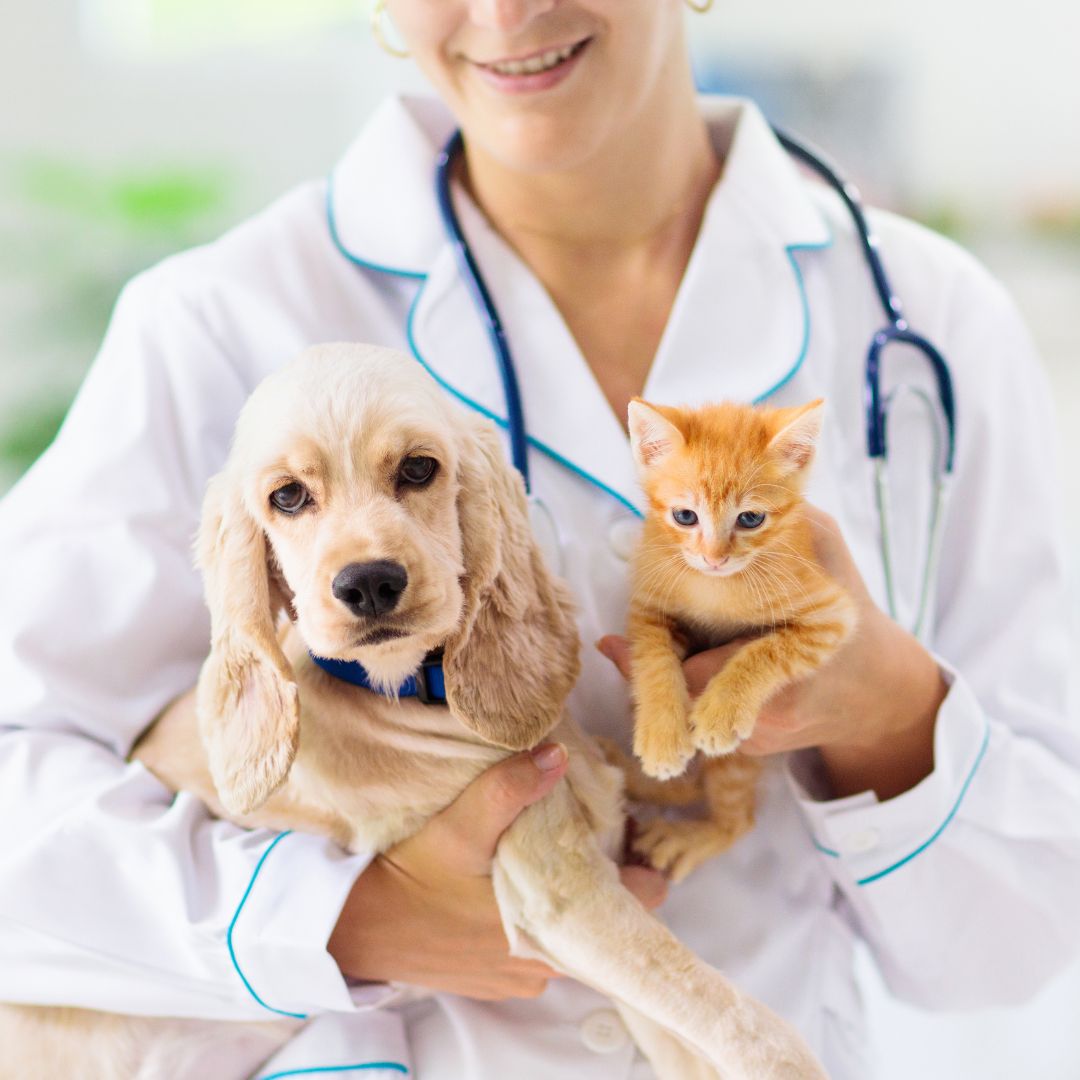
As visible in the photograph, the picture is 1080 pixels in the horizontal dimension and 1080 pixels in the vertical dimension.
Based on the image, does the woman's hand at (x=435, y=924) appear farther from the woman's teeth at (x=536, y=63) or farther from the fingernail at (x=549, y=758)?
the woman's teeth at (x=536, y=63)

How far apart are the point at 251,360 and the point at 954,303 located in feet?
3.52

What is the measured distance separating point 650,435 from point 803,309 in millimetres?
614

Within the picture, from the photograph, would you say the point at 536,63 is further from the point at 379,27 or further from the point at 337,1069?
the point at 337,1069

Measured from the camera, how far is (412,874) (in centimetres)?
133

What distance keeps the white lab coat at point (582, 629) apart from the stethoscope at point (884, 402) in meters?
0.02

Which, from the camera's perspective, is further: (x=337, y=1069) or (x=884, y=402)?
(x=884, y=402)

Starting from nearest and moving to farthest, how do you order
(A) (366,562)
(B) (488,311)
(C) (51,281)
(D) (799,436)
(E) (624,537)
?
(A) (366,562) < (D) (799,436) < (E) (624,537) < (B) (488,311) < (C) (51,281)

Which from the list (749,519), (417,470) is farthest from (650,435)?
(417,470)

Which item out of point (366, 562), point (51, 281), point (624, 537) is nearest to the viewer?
point (366, 562)

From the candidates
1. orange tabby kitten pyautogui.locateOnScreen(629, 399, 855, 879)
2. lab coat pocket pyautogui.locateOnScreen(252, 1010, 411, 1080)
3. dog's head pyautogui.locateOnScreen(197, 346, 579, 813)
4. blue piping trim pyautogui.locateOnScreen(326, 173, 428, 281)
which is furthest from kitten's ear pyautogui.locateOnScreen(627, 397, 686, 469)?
lab coat pocket pyautogui.locateOnScreen(252, 1010, 411, 1080)

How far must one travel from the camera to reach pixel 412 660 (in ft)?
3.79

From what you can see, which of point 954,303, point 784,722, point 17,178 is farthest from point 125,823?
point 17,178

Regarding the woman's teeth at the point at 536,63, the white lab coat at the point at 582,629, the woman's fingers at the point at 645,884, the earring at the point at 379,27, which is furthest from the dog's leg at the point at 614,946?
the earring at the point at 379,27

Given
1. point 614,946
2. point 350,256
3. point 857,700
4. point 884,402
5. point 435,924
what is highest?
point 350,256
